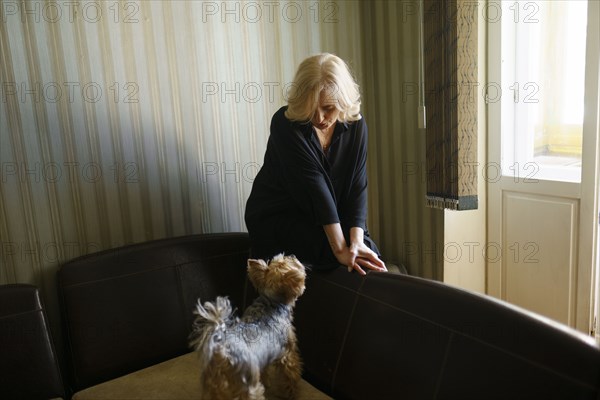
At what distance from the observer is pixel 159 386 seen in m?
1.86

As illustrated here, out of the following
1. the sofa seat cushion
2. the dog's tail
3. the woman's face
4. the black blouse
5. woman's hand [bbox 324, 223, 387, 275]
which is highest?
the woman's face

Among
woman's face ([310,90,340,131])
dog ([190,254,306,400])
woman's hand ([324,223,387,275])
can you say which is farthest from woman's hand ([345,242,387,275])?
woman's face ([310,90,340,131])

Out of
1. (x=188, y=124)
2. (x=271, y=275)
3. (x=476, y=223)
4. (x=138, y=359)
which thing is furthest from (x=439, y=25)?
(x=138, y=359)

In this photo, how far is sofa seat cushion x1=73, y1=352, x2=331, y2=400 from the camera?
5.85ft

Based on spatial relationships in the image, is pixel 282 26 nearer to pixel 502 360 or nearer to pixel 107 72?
pixel 107 72

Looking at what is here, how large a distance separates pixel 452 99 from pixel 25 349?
1.89 meters

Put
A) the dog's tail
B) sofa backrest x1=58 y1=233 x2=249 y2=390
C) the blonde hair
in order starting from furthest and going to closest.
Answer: sofa backrest x1=58 y1=233 x2=249 y2=390 < the blonde hair < the dog's tail

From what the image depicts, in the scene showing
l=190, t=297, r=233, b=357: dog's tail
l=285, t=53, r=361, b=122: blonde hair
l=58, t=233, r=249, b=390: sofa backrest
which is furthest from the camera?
l=58, t=233, r=249, b=390: sofa backrest

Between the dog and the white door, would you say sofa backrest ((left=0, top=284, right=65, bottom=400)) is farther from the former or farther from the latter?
the white door

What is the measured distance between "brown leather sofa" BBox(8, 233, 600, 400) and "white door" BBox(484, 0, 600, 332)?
3.52 feet

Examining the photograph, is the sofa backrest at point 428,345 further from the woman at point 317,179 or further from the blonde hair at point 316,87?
the blonde hair at point 316,87

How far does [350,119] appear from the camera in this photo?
72.9 inches

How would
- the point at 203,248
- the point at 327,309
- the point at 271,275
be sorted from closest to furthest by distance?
1. the point at 271,275
2. the point at 327,309
3. the point at 203,248

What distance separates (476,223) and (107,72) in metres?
1.83
